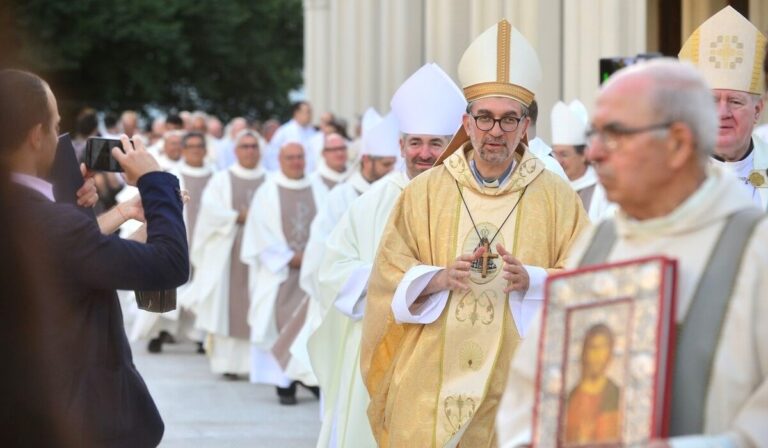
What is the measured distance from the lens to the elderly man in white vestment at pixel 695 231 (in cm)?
347

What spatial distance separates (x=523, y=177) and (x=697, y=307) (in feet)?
8.62

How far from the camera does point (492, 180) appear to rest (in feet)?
20.2

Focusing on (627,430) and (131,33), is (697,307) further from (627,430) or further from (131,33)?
(131,33)

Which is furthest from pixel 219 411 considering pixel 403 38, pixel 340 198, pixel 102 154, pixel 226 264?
pixel 403 38

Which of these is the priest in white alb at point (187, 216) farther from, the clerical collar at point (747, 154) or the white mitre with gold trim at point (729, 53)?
the clerical collar at point (747, 154)

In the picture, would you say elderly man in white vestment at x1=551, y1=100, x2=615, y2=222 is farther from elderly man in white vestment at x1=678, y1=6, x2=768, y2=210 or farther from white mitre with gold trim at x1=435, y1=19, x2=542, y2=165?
white mitre with gold trim at x1=435, y1=19, x2=542, y2=165

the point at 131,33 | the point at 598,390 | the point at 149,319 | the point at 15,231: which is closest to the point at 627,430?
the point at 598,390

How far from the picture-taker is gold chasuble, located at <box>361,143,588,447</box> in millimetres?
5988

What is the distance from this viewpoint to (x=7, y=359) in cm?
453

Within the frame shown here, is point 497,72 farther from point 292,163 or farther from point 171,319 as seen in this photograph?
point 171,319

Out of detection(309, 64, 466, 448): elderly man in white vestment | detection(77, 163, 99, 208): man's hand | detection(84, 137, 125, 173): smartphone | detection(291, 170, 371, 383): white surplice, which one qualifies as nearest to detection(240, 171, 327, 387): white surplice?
detection(291, 170, 371, 383): white surplice

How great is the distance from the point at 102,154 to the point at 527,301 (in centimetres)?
170

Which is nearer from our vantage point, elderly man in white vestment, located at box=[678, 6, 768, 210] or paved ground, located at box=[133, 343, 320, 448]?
elderly man in white vestment, located at box=[678, 6, 768, 210]

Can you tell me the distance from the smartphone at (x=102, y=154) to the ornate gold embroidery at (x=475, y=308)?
1542 millimetres
